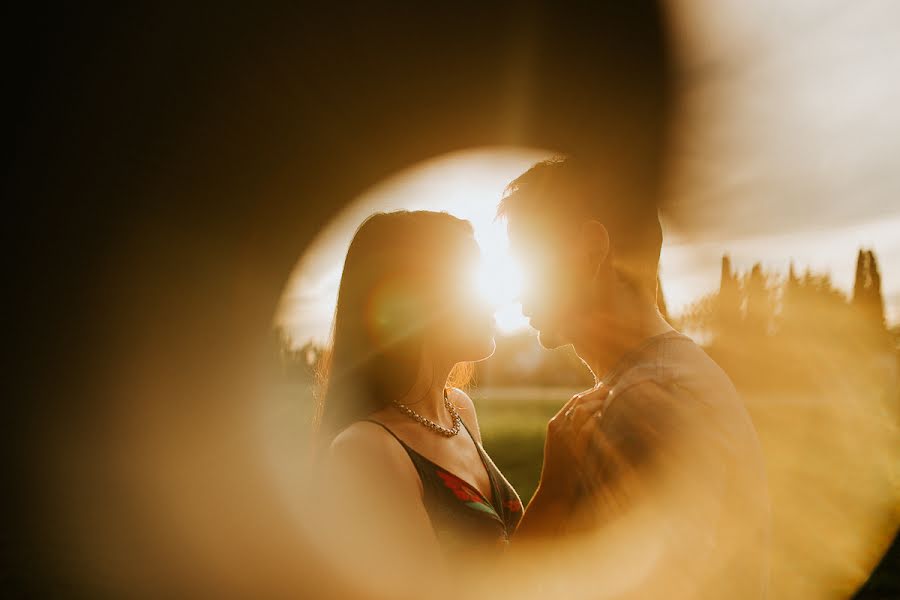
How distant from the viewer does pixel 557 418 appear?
218cm

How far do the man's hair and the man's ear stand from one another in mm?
29

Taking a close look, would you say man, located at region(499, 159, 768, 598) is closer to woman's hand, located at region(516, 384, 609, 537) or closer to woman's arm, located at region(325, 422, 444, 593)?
woman's hand, located at region(516, 384, 609, 537)

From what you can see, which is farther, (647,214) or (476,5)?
(476,5)

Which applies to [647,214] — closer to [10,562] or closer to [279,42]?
[279,42]

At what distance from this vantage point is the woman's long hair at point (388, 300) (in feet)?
8.79

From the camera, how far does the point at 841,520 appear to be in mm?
8305

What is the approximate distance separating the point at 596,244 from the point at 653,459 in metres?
1.01

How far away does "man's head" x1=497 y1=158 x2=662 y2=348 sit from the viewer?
253cm

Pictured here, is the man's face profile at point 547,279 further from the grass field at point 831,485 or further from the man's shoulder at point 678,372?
the grass field at point 831,485

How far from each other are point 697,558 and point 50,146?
535 centimetres

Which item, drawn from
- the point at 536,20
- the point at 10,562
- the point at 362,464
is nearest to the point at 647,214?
the point at 362,464

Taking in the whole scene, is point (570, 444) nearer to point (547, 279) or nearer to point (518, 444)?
point (547, 279)

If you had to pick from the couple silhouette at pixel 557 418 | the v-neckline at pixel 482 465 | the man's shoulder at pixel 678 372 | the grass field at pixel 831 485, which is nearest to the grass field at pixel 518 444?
the grass field at pixel 831 485

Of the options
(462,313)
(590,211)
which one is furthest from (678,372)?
(462,313)
